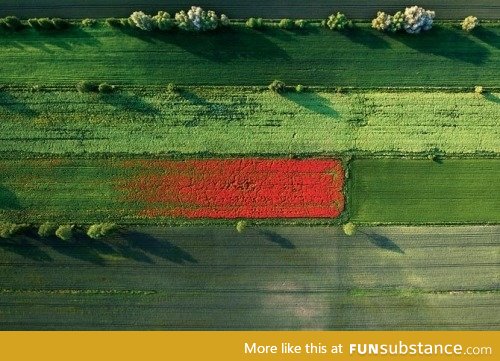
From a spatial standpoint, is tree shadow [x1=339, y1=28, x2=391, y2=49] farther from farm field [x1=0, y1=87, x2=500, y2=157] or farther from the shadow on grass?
the shadow on grass

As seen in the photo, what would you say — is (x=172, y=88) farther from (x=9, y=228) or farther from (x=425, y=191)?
(x=425, y=191)

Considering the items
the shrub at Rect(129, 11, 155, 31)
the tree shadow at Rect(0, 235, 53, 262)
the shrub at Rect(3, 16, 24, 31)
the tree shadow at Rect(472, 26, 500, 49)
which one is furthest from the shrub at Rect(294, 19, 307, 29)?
the tree shadow at Rect(0, 235, 53, 262)

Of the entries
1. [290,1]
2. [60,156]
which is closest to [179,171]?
[60,156]

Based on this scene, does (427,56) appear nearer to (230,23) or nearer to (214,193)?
(230,23)

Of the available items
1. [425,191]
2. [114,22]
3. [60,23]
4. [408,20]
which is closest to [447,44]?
[408,20]

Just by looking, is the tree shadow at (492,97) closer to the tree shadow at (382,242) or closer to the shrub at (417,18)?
the shrub at (417,18)
